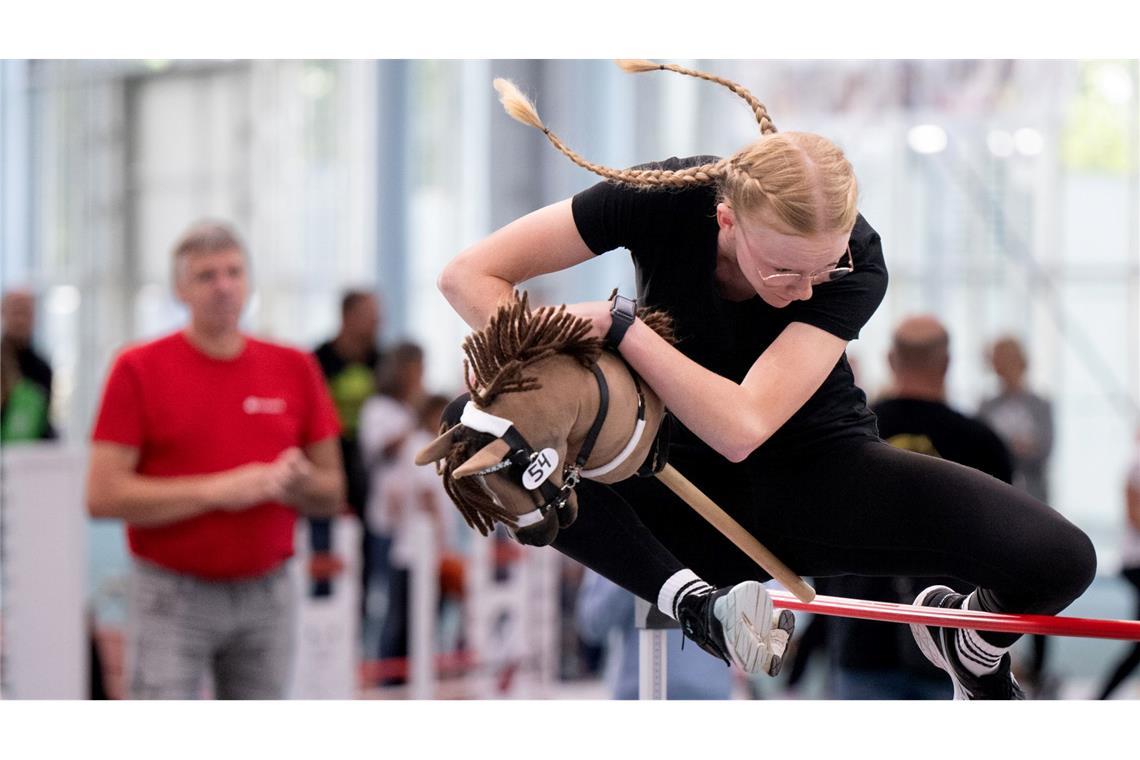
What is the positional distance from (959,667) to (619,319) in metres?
0.73

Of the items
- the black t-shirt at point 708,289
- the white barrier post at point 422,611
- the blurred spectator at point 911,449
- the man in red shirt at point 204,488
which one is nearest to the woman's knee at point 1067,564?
the black t-shirt at point 708,289

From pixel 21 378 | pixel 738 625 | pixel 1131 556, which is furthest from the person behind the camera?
pixel 21 378

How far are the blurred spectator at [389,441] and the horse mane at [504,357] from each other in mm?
2729

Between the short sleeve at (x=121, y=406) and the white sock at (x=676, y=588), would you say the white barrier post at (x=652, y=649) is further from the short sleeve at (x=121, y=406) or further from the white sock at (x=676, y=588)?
the short sleeve at (x=121, y=406)

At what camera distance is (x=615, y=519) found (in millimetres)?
1646

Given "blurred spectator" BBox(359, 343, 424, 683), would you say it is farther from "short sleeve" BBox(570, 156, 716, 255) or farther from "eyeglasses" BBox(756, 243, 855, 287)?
"eyeglasses" BBox(756, 243, 855, 287)

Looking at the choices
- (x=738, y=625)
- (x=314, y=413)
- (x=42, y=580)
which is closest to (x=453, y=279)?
(x=738, y=625)

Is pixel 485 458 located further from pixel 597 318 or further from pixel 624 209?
pixel 624 209

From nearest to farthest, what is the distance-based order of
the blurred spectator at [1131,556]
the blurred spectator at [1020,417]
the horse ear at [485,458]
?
the horse ear at [485,458], the blurred spectator at [1131,556], the blurred spectator at [1020,417]

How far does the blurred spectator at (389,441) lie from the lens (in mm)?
4180

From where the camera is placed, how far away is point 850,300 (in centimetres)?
154

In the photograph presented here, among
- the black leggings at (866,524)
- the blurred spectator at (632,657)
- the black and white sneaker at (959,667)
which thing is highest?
the black leggings at (866,524)

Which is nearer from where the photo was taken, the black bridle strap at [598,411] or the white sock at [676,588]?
the black bridle strap at [598,411]

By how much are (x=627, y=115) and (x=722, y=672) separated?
2.63 meters
